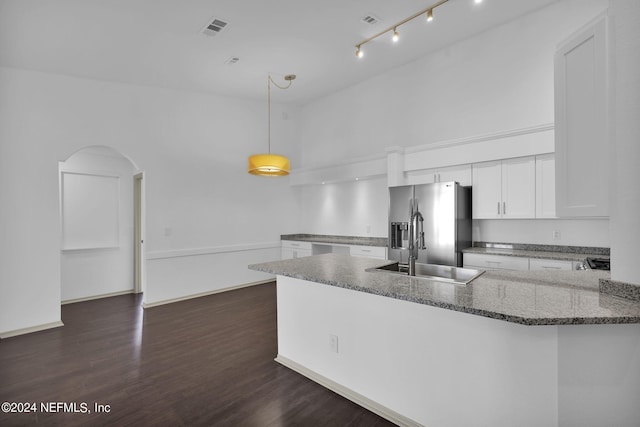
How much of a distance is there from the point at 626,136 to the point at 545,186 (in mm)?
2174

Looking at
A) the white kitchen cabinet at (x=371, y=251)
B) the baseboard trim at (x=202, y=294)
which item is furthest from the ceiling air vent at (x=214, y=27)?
the baseboard trim at (x=202, y=294)

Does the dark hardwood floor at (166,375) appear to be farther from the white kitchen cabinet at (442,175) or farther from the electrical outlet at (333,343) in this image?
the white kitchen cabinet at (442,175)

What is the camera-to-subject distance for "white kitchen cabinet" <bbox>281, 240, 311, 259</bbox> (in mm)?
5906

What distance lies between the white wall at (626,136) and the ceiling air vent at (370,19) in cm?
244

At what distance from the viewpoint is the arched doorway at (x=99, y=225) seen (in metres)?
4.91

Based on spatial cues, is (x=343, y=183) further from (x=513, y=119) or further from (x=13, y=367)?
(x=13, y=367)

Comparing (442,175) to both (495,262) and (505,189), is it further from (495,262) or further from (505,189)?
(495,262)

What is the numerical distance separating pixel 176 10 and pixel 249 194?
10.7ft

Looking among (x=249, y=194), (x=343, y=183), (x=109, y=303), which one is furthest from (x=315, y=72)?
(x=109, y=303)

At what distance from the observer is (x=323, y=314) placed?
2.43 m

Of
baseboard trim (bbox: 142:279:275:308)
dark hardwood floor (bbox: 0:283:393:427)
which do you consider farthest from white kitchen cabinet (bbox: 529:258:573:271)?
baseboard trim (bbox: 142:279:275:308)

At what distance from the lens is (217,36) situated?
369cm

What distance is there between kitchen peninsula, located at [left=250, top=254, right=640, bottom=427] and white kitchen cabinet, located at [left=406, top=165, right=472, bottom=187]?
2102 mm

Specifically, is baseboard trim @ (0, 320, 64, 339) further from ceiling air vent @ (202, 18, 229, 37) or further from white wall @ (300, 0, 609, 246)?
white wall @ (300, 0, 609, 246)
